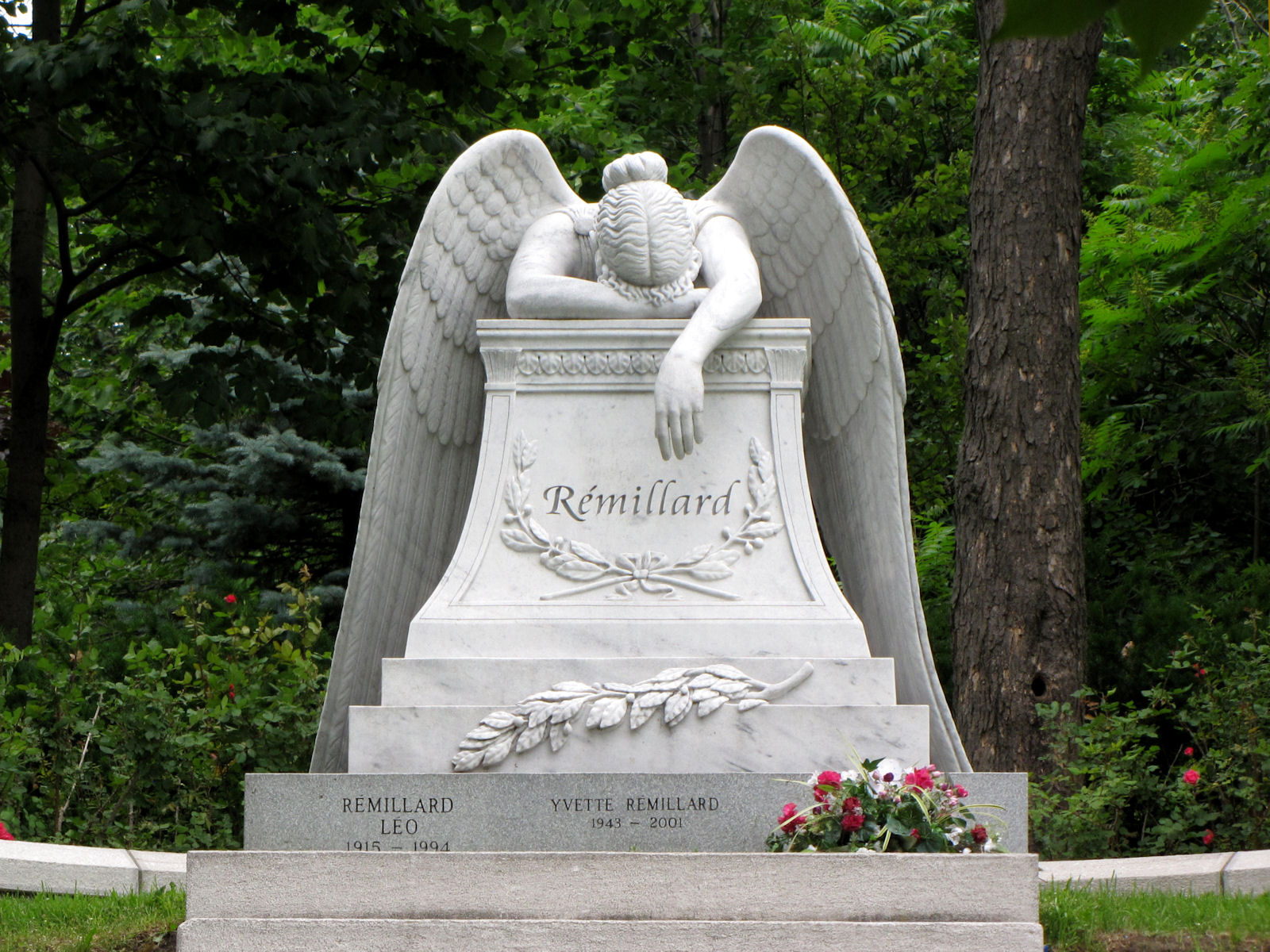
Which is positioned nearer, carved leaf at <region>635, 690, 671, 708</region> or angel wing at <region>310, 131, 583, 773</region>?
carved leaf at <region>635, 690, 671, 708</region>

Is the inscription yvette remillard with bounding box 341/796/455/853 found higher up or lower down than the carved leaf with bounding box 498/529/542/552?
lower down

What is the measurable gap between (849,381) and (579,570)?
1.36 metres

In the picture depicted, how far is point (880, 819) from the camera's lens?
481 centimetres

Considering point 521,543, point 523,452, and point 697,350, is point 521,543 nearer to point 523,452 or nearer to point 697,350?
point 523,452

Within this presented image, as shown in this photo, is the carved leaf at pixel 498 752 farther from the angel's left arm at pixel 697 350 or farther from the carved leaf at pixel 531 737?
the angel's left arm at pixel 697 350

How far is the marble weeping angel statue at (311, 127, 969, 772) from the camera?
6.15m

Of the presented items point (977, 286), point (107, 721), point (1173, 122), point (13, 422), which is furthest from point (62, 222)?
point (1173, 122)

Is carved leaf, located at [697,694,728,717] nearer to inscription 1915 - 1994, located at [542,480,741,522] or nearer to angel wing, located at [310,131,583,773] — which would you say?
inscription 1915 - 1994, located at [542,480,741,522]

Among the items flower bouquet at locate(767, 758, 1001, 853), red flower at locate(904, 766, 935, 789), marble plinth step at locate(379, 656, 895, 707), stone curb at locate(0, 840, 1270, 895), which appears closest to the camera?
flower bouquet at locate(767, 758, 1001, 853)

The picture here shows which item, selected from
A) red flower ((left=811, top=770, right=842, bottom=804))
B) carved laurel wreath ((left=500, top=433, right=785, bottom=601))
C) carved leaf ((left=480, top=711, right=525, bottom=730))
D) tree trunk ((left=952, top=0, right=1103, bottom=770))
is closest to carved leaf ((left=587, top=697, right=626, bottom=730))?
carved leaf ((left=480, top=711, right=525, bottom=730))

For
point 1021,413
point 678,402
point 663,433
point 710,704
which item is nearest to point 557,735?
point 710,704

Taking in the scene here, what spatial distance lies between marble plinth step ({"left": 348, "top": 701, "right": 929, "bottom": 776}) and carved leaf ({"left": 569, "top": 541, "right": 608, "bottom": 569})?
686 millimetres

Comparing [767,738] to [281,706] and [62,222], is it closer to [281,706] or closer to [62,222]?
[281,706]

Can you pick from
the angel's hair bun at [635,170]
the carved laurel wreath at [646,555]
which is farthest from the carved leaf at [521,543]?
the angel's hair bun at [635,170]
